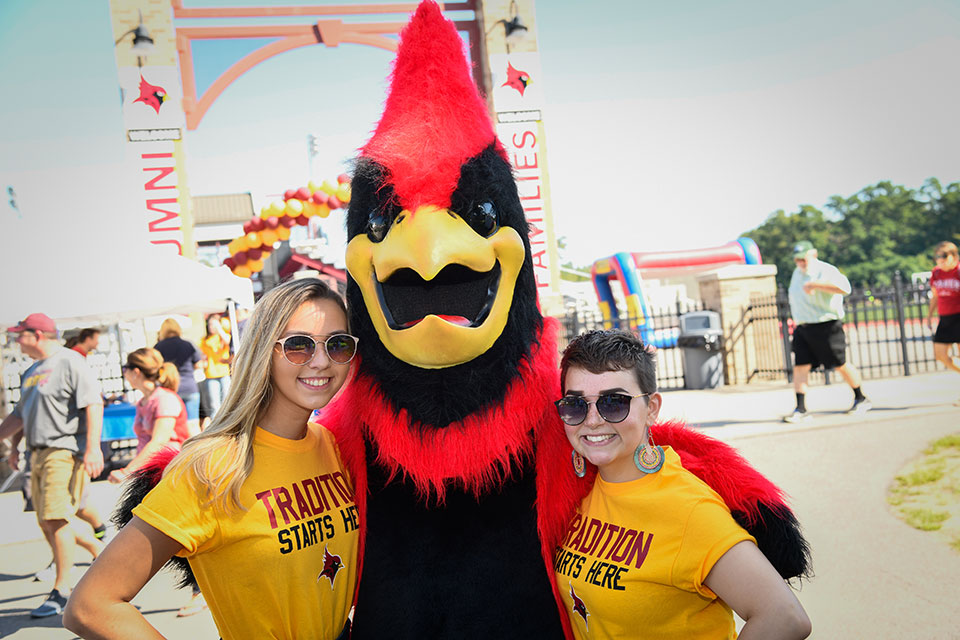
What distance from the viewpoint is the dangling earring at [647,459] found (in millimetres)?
1487

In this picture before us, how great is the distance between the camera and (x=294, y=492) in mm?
1549

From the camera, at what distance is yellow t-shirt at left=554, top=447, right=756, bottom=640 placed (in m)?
1.34

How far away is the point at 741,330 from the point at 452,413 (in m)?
10.6

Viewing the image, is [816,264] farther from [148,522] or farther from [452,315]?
[148,522]

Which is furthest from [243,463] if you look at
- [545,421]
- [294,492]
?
[545,421]

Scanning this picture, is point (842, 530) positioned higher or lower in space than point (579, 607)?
Result: lower

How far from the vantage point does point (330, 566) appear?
1538mm

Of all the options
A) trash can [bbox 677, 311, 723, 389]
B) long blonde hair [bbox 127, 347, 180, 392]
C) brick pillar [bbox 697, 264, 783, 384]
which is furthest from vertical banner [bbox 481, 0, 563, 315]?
long blonde hair [bbox 127, 347, 180, 392]

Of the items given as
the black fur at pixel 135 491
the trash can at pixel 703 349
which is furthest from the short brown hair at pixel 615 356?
the trash can at pixel 703 349

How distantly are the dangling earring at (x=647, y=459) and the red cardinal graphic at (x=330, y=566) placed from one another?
73cm

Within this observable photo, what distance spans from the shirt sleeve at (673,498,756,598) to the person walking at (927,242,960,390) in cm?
673

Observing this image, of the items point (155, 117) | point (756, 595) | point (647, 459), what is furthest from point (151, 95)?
point (756, 595)

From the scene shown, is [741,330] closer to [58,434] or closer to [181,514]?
[58,434]

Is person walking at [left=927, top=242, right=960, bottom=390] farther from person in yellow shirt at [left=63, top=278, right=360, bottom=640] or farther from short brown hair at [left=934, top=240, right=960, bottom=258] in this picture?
person in yellow shirt at [left=63, top=278, right=360, bottom=640]
